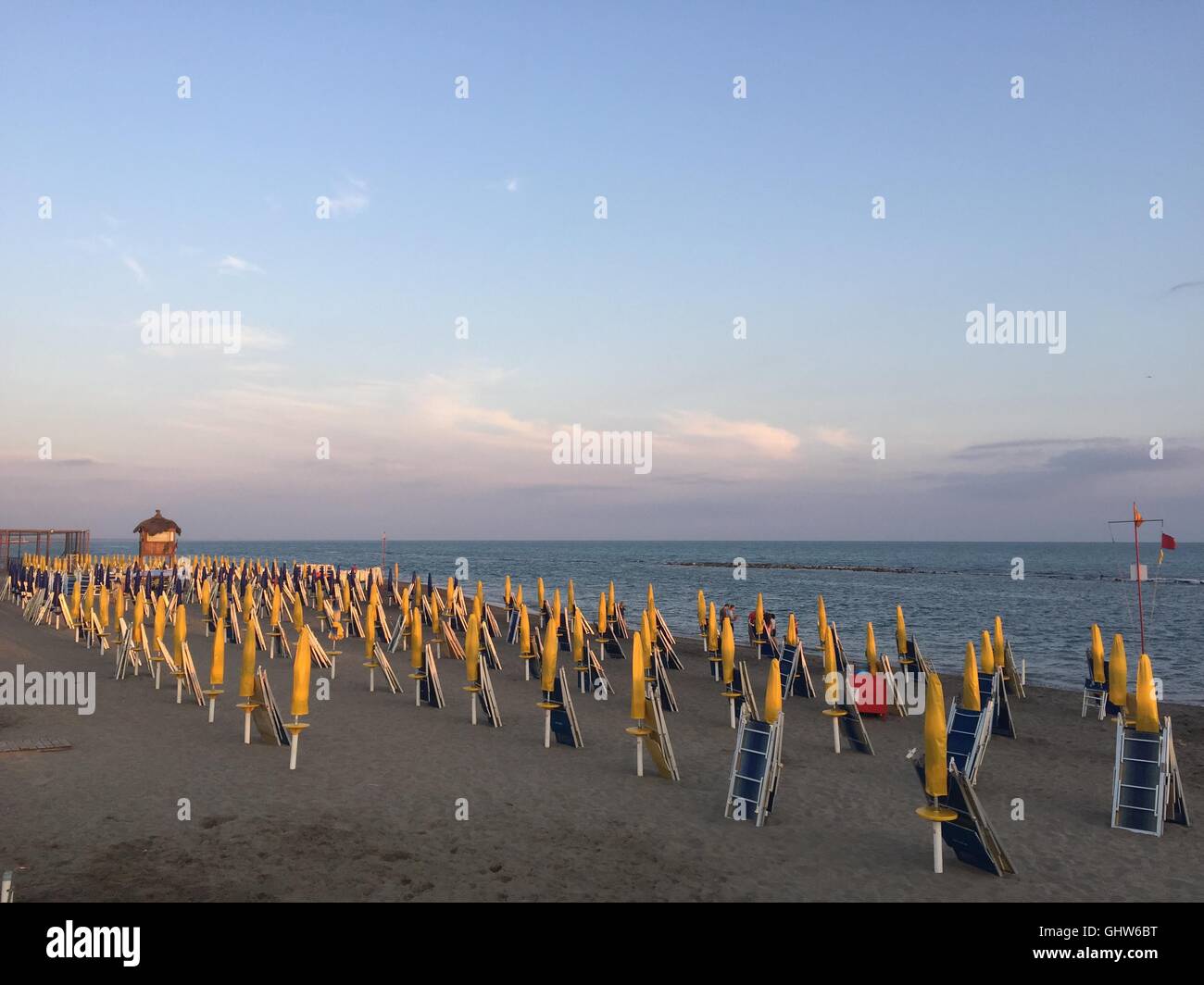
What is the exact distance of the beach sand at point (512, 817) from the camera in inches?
263

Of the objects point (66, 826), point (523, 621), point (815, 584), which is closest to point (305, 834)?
point (66, 826)

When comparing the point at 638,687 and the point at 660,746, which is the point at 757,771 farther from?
the point at 638,687

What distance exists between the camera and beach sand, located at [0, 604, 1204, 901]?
263 inches

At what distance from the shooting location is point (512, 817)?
27.3 ft

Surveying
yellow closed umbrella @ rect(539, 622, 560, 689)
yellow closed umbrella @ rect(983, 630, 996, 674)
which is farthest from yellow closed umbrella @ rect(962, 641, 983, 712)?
yellow closed umbrella @ rect(539, 622, 560, 689)

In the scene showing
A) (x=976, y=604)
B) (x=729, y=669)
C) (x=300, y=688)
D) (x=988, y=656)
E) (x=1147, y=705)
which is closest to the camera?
(x=1147, y=705)

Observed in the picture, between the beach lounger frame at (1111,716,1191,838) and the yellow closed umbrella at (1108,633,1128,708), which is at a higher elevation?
the yellow closed umbrella at (1108,633,1128,708)

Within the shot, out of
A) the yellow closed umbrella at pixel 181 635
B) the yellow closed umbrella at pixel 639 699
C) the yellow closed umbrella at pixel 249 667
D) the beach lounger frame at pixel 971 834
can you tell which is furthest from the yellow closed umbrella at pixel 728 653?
the yellow closed umbrella at pixel 181 635

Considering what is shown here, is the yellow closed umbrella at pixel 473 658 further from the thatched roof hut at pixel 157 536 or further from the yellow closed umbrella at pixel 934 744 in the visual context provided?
the thatched roof hut at pixel 157 536

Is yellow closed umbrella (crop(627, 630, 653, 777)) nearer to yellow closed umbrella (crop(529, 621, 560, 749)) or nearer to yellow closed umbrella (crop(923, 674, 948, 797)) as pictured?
yellow closed umbrella (crop(529, 621, 560, 749))

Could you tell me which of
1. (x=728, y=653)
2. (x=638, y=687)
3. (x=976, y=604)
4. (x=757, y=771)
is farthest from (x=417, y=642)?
(x=976, y=604)
